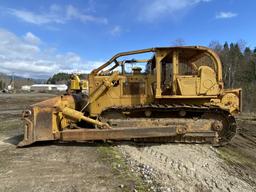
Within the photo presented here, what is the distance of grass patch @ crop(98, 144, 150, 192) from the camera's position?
198 inches

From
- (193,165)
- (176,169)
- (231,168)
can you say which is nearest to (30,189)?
(176,169)

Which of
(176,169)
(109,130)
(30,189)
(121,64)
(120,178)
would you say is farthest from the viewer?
(121,64)

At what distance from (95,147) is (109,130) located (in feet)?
2.12

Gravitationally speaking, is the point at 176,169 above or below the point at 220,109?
below

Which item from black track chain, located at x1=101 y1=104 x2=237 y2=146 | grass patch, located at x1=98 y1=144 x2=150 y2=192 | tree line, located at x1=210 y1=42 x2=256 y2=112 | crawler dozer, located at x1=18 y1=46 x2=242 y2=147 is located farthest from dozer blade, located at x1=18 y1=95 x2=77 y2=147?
tree line, located at x1=210 y1=42 x2=256 y2=112

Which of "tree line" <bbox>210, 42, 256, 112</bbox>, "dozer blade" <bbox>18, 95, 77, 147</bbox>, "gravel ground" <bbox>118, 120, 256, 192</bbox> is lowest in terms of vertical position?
"gravel ground" <bbox>118, 120, 256, 192</bbox>

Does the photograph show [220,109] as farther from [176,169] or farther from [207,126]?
[176,169]

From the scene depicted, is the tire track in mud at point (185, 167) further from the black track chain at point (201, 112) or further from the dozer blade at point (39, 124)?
the dozer blade at point (39, 124)

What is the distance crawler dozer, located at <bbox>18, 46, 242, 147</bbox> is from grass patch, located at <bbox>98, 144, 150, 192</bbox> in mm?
576

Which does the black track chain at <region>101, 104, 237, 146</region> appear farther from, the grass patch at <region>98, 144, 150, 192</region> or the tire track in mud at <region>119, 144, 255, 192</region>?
the grass patch at <region>98, 144, 150, 192</region>

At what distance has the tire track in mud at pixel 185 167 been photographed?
5.33 meters

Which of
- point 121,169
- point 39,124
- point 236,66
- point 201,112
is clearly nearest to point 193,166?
point 121,169

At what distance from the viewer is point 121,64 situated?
9375 millimetres

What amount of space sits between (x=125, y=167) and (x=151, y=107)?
255 centimetres
